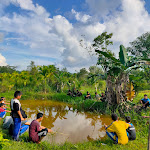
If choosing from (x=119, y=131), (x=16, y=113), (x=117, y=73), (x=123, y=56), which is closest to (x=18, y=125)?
(x=16, y=113)

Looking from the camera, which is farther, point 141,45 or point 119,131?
point 141,45

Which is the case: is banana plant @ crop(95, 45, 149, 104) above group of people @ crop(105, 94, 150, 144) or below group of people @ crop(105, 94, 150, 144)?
above

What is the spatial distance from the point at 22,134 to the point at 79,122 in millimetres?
2569

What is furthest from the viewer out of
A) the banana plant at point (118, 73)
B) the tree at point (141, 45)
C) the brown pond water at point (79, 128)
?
the tree at point (141, 45)

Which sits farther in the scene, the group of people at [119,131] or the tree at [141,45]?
the tree at [141,45]

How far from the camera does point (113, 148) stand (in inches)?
125

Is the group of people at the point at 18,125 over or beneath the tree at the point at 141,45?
beneath

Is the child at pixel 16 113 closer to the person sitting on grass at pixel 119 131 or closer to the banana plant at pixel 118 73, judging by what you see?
the person sitting on grass at pixel 119 131

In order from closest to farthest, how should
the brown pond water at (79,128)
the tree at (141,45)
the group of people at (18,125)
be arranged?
the group of people at (18,125) < the brown pond water at (79,128) < the tree at (141,45)

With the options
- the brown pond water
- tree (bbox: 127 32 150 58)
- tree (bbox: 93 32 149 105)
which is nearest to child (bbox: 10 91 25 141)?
the brown pond water

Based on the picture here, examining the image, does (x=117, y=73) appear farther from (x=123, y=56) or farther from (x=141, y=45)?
(x=141, y=45)

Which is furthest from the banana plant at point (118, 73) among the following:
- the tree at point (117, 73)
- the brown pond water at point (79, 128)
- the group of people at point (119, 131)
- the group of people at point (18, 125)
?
the group of people at point (18, 125)

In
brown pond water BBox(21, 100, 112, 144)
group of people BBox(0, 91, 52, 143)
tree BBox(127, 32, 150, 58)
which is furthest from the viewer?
tree BBox(127, 32, 150, 58)

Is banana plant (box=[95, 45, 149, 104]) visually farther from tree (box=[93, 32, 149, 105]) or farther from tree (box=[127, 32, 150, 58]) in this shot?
tree (box=[127, 32, 150, 58])
